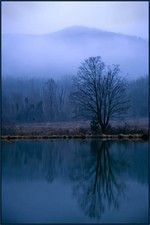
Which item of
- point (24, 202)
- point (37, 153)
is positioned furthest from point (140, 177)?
point (37, 153)

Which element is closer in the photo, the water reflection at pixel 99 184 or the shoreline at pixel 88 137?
the water reflection at pixel 99 184

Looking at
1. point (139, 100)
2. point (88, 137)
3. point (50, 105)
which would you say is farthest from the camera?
point (139, 100)

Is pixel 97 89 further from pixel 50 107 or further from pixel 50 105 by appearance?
pixel 50 105

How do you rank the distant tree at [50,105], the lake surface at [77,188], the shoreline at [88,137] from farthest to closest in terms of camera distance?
the distant tree at [50,105], the shoreline at [88,137], the lake surface at [77,188]

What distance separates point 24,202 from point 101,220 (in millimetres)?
2470

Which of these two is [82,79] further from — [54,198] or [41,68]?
[41,68]

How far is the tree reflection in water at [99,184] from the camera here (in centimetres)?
986

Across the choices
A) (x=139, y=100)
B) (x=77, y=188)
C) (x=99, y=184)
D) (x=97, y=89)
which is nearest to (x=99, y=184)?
(x=99, y=184)

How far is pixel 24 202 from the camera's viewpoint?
10.3 meters

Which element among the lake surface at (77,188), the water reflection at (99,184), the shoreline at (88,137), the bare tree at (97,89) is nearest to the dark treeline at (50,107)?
the bare tree at (97,89)

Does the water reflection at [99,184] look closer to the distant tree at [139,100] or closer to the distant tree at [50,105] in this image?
the distant tree at [139,100]

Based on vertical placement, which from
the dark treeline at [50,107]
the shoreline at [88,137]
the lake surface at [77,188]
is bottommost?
the lake surface at [77,188]

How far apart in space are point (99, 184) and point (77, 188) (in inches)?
30.2

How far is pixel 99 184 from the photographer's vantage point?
12.2m
